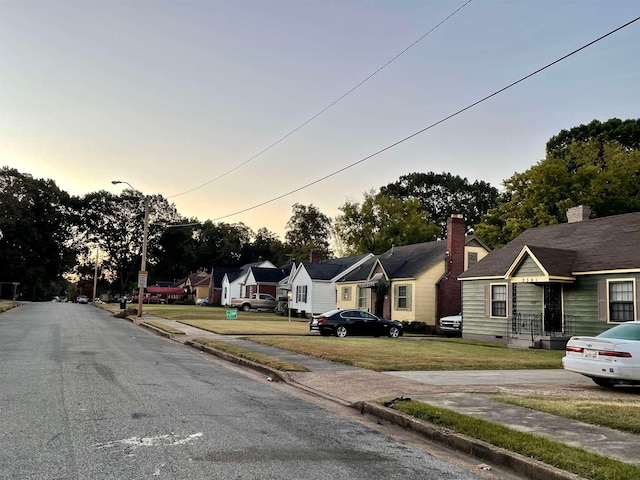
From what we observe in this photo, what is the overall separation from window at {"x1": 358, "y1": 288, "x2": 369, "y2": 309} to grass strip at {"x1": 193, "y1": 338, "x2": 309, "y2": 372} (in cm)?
2194

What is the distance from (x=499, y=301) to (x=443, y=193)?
5945cm

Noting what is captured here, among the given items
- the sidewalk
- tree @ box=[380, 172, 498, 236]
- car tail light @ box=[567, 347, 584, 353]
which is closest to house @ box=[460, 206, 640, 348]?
the sidewalk

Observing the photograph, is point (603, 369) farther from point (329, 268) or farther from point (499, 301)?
point (329, 268)

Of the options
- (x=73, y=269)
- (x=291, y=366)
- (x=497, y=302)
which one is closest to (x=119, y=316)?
(x=497, y=302)

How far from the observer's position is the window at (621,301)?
21219 millimetres

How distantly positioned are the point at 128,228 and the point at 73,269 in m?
11.1

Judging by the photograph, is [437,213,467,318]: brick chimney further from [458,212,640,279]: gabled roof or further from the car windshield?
the car windshield

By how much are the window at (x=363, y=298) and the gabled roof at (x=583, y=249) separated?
43.7ft

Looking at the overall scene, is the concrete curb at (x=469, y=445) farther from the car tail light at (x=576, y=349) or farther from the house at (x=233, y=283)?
the house at (x=233, y=283)

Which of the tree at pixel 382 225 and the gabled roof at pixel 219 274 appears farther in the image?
the gabled roof at pixel 219 274

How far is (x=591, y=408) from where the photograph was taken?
30.5ft

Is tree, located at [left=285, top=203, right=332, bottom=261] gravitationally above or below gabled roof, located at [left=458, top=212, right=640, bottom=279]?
above

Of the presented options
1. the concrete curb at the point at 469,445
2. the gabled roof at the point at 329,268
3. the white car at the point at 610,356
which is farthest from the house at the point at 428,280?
the concrete curb at the point at 469,445

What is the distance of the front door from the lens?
79.7 ft
